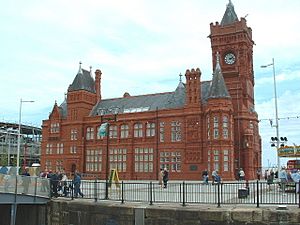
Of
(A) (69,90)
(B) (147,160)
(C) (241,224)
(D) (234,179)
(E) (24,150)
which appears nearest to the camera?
(C) (241,224)

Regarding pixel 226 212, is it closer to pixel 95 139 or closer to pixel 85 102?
pixel 95 139

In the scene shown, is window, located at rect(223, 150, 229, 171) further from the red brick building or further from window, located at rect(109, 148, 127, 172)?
window, located at rect(109, 148, 127, 172)

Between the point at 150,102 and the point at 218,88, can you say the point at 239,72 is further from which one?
the point at 150,102

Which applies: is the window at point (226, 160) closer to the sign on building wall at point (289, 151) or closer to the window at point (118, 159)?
the sign on building wall at point (289, 151)

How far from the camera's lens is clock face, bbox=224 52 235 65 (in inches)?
2478

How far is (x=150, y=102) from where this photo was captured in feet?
213

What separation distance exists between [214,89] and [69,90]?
2987 centimetres

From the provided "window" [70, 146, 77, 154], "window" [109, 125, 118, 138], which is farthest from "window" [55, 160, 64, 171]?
"window" [109, 125, 118, 138]

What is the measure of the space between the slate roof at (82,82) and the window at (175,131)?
2132cm

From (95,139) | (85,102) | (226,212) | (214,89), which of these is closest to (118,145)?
(95,139)

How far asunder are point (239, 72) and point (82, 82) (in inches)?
1142

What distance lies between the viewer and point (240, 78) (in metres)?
60.8

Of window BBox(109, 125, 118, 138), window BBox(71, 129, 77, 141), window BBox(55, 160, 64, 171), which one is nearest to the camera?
window BBox(109, 125, 118, 138)

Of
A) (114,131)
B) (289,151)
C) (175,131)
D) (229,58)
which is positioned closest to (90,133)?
(114,131)
